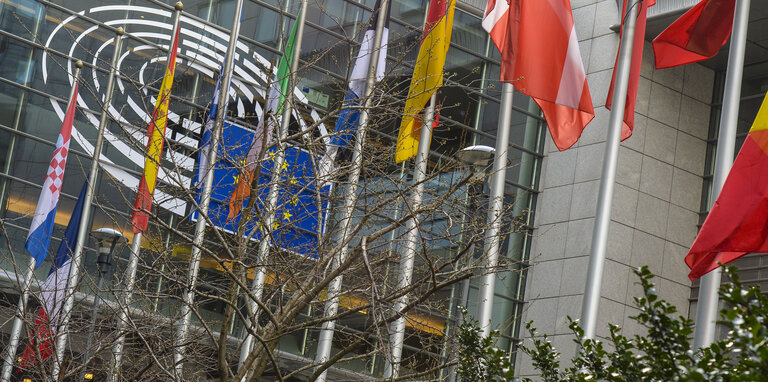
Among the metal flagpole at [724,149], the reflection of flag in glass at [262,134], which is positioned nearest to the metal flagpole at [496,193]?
the metal flagpole at [724,149]

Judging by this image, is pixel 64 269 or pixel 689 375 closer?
pixel 689 375

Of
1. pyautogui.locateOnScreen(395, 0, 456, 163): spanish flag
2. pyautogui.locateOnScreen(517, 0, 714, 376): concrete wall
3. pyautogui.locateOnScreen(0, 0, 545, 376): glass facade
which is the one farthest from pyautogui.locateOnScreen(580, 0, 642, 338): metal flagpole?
pyautogui.locateOnScreen(517, 0, 714, 376): concrete wall

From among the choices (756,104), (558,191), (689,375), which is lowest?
(689,375)

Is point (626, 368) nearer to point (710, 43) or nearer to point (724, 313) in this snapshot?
point (724, 313)

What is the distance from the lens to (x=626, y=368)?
229 inches

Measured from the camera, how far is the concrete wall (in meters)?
28.0

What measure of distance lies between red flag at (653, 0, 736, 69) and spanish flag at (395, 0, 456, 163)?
3.24 m

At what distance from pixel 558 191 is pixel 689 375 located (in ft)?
85.7

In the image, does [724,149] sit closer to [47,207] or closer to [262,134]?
[262,134]

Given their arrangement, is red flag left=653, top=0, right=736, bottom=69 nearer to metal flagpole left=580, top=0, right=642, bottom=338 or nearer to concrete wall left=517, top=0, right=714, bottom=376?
metal flagpole left=580, top=0, right=642, bottom=338

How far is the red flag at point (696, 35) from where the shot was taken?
1619cm

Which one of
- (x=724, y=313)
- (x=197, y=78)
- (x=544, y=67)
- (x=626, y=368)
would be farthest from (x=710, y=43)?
(x=197, y=78)

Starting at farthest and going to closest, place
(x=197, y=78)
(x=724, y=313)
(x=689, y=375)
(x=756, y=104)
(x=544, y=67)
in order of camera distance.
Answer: (x=756, y=104), (x=197, y=78), (x=544, y=67), (x=724, y=313), (x=689, y=375)

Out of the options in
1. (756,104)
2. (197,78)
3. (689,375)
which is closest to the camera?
(689,375)
